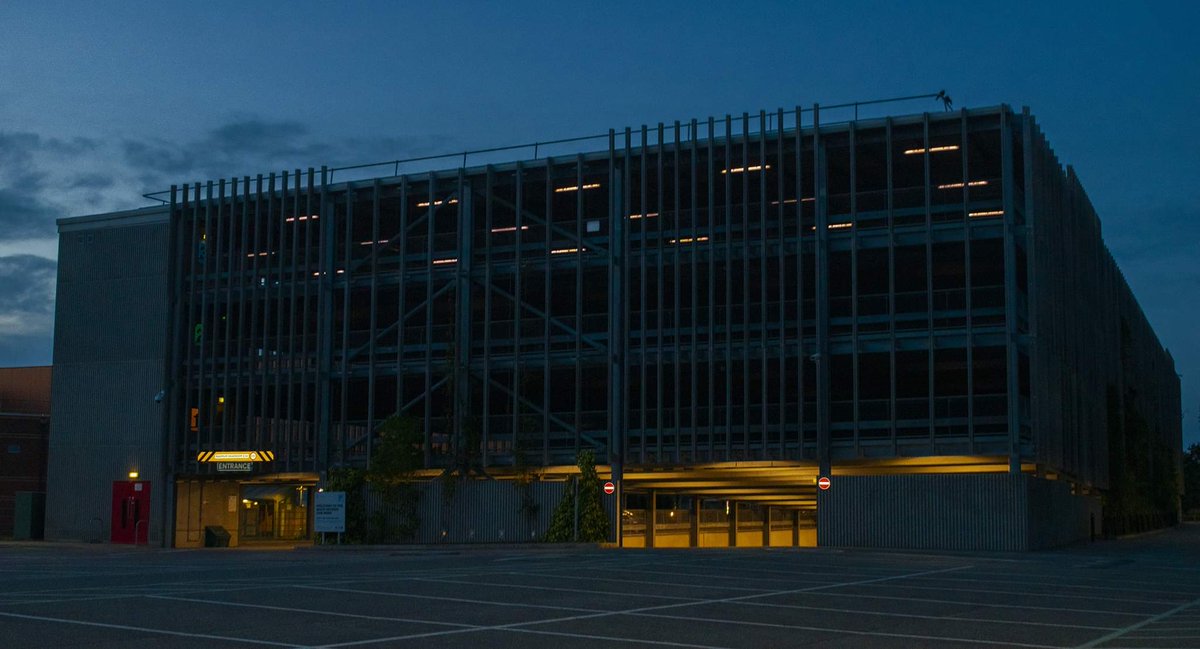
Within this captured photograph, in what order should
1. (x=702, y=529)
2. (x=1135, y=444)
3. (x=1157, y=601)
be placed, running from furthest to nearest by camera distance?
1. (x=1135, y=444)
2. (x=702, y=529)
3. (x=1157, y=601)

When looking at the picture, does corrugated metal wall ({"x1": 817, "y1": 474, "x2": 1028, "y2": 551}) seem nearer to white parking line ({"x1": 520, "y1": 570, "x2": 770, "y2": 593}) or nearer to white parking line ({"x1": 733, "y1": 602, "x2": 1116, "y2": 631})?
white parking line ({"x1": 520, "y1": 570, "x2": 770, "y2": 593})

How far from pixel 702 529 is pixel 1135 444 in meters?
27.4

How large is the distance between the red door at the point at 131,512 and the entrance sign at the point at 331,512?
942 centimetres

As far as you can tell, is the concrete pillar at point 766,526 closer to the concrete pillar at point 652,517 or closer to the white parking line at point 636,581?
the concrete pillar at point 652,517

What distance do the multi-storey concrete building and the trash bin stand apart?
2.59 ft

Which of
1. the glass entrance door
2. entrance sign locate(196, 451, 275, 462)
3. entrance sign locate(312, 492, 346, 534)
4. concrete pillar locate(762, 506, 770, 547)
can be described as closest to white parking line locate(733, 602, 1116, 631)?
entrance sign locate(312, 492, 346, 534)

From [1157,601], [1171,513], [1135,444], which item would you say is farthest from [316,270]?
[1171,513]

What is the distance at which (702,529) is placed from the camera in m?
55.2

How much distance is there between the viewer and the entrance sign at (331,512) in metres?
47.0

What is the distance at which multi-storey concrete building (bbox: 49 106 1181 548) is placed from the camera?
1668 inches

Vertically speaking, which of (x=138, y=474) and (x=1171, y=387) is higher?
(x=1171, y=387)

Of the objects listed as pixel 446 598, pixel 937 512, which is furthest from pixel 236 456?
pixel 446 598

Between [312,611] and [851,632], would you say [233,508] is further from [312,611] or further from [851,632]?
[851,632]

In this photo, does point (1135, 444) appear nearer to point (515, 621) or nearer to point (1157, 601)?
point (1157, 601)
